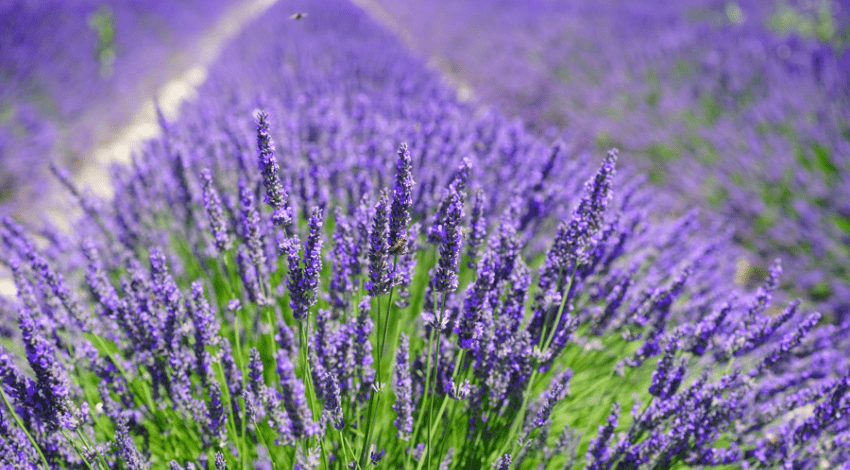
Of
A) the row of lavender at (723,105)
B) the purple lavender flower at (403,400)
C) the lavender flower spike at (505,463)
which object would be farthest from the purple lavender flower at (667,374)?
the row of lavender at (723,105)

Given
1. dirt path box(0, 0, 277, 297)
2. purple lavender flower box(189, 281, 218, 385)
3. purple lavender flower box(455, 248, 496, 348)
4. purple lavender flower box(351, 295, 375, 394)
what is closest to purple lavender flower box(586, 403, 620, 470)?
purple lavender flower box(455, 248, 496, 348)

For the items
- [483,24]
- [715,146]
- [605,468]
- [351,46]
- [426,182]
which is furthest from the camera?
[483,24]

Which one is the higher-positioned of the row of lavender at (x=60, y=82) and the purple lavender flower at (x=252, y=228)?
the row of lavender at (x=60, y=82)

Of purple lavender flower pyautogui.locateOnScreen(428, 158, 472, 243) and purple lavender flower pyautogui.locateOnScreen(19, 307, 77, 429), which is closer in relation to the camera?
purple lavender flower pyautogui.locateOnScreen(19, 307, 77, 429)

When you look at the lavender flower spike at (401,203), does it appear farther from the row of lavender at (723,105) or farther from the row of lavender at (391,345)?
the row of lavender at (723,105)

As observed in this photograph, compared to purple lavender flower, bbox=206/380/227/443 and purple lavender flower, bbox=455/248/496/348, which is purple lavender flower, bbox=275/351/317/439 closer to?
purple lavender flower, bbox=206/380/227/443

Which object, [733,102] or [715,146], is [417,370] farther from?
[733,102]

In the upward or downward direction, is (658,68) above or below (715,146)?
above

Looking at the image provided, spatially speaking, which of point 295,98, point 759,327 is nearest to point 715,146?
point 759,327
